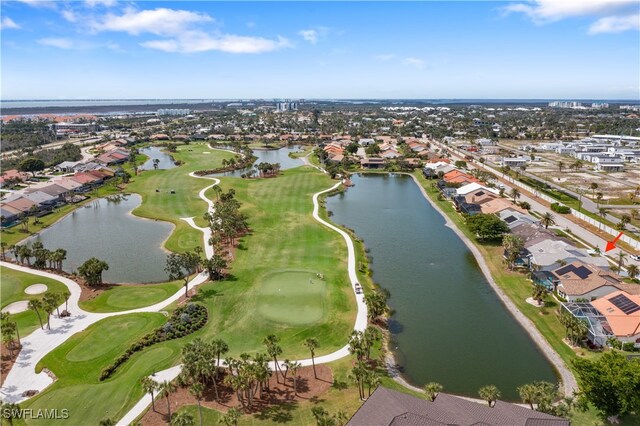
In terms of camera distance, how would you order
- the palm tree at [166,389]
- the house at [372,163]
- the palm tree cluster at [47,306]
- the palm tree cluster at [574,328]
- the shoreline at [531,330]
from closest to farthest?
the palm tree at [166,389] < the shoreline at [531,330] < the palm tree cluster at [574,328] < the palm tree cluster at [47,306] < the house at [372,163]

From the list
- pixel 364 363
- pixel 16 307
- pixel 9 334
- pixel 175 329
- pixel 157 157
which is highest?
pixel 157 157

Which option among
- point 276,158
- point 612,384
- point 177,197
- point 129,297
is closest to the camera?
point 612,384

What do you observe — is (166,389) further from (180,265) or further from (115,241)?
(115,241)

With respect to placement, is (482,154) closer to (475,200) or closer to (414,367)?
(475,200)

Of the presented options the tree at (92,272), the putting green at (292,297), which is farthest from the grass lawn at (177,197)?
the putting green at (292,297)

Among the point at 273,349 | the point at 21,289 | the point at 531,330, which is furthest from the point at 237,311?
the point at 531,330

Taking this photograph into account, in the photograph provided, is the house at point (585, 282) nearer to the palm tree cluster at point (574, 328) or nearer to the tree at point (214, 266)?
the palm tree cluster at point (574, 328)
